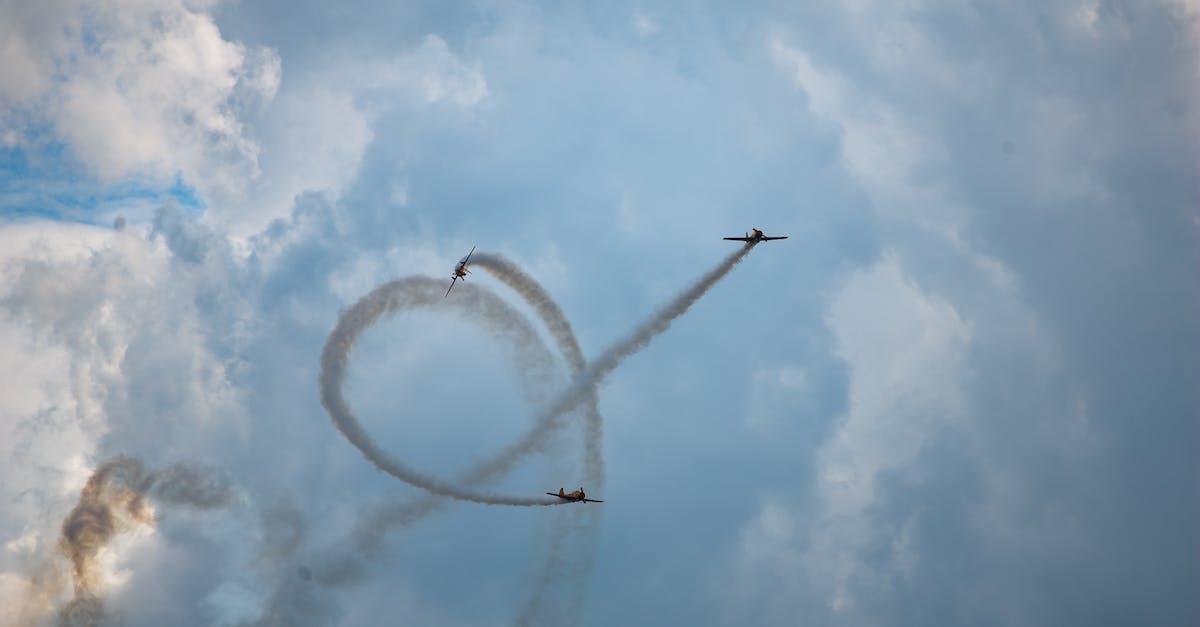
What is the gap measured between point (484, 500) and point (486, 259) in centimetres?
3194

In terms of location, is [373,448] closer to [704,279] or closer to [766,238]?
[704,279]

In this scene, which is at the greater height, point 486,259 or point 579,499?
point 486,259

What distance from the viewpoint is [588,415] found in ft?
419

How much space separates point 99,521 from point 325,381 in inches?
1751

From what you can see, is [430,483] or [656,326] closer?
[430,483]

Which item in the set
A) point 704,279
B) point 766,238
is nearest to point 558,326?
point 704,279

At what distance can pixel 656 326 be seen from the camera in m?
A: 134

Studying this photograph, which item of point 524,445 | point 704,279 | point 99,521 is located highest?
point 704,279

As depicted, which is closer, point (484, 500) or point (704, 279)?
point (484, 500)

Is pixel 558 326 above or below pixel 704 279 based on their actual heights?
below

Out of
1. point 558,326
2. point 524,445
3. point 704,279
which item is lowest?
point 524,445

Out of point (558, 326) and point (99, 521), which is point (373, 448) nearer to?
point (558, 326)

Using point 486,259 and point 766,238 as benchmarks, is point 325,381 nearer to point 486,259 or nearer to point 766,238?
point 486,259

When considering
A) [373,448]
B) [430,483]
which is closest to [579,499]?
[430,483]
